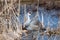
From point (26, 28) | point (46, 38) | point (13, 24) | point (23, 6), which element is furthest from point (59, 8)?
point (13, 24)

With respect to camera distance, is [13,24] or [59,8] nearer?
[13,24]

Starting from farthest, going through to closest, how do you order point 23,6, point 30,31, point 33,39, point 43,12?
point 23,6 < point 43,12 < point 30,31 < point 33,39

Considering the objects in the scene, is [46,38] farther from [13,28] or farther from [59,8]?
[59,8]

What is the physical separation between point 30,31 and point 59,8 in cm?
137

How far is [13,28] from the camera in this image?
2084mm

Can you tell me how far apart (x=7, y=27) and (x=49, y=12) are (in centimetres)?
156

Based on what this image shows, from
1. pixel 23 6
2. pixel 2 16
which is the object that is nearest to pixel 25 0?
pixel 23 6

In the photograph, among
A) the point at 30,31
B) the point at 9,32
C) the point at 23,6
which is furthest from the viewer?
the point at 23,6

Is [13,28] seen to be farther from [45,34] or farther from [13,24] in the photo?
[45,34]

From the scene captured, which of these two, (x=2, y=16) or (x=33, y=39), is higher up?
(x=2, y=16)

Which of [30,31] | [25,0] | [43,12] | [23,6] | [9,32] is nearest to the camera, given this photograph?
[9,32]

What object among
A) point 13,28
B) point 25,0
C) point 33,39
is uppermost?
point 25,0

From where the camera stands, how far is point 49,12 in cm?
346

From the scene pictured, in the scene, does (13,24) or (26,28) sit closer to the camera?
(13,24)
